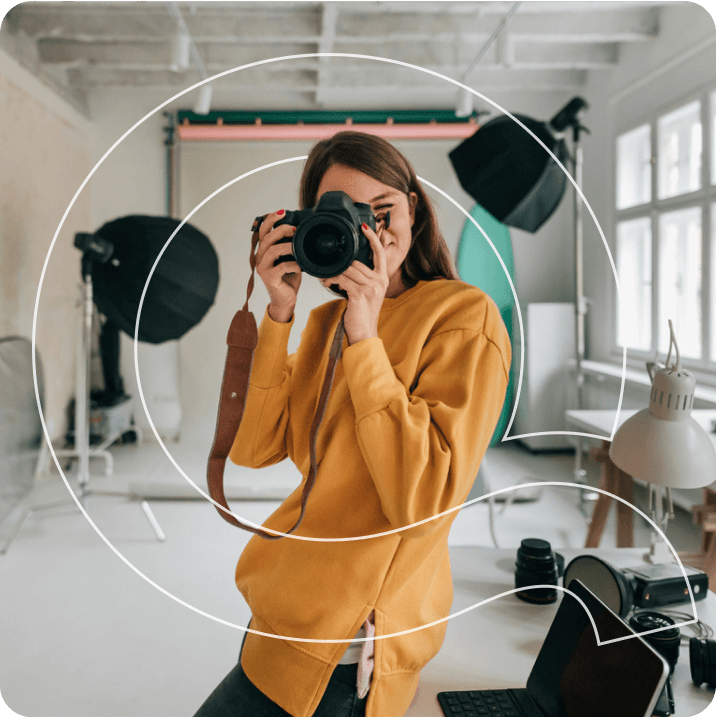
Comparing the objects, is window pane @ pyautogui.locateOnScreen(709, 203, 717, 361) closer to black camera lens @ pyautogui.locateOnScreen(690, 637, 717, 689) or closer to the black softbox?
the black softbox

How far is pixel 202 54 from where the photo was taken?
95cm

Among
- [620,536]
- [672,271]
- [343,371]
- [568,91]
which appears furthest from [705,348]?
[343,371]

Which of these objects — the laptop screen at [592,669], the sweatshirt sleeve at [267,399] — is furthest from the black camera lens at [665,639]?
the sweatshirt sleeve at [267,399]

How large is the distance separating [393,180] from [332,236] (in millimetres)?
83

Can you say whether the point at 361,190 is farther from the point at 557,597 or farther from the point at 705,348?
the point at 705,348

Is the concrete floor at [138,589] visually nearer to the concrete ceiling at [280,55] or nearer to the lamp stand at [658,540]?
the lamp stand at [658,540]

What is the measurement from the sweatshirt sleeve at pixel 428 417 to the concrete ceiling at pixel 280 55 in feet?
1.32

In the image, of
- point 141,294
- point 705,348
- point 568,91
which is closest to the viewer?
point 141,294

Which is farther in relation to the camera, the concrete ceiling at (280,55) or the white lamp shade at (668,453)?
the concrete ceiling at (280,55)

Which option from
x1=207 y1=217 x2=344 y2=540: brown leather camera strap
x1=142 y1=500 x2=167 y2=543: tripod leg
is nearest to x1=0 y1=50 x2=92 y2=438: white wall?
x1=142 y1=500 x2=167 y2=543: tripod leg

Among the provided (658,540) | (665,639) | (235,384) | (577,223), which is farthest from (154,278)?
(658,540)

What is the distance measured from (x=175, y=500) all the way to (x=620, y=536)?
79 centimetres

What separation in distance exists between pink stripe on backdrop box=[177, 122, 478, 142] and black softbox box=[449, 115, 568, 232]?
0.03 meters

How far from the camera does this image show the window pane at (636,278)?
808mm
